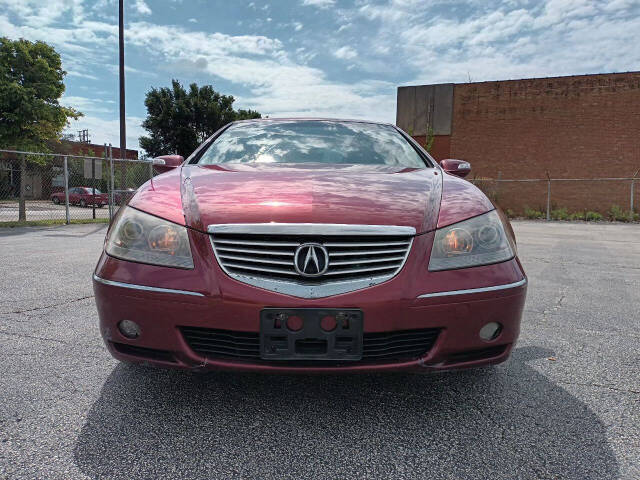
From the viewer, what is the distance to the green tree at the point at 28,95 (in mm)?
13609

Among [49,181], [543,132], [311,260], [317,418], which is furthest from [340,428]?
[543,132]

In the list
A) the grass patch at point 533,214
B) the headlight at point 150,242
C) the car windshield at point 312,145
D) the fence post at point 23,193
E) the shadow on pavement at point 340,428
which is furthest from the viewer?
the grass patch at point 533,214

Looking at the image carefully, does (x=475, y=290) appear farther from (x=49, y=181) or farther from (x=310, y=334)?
(x=49, y=181)

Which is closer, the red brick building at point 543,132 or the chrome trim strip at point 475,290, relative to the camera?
the chrome trim strip at point 475,290

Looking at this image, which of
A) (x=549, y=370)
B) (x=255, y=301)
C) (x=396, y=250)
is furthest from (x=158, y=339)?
(x=549, y=370)

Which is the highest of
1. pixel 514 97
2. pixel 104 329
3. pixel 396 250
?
pixel 514 97

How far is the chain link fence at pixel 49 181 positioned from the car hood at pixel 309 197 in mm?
10326

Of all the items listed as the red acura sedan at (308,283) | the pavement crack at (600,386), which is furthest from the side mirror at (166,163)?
the pavement crack at (600,386)

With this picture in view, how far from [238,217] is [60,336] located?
73.1 inches

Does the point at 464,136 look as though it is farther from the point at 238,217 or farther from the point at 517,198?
the point at 238,217

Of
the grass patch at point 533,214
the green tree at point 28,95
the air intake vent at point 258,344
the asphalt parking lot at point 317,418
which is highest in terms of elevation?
the green tree at point 28,95

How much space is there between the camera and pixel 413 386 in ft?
7.61

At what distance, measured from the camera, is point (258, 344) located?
5.89 feet

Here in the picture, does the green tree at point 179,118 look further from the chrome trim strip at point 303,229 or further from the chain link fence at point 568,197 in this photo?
the chrome trim strip at point 303,229
